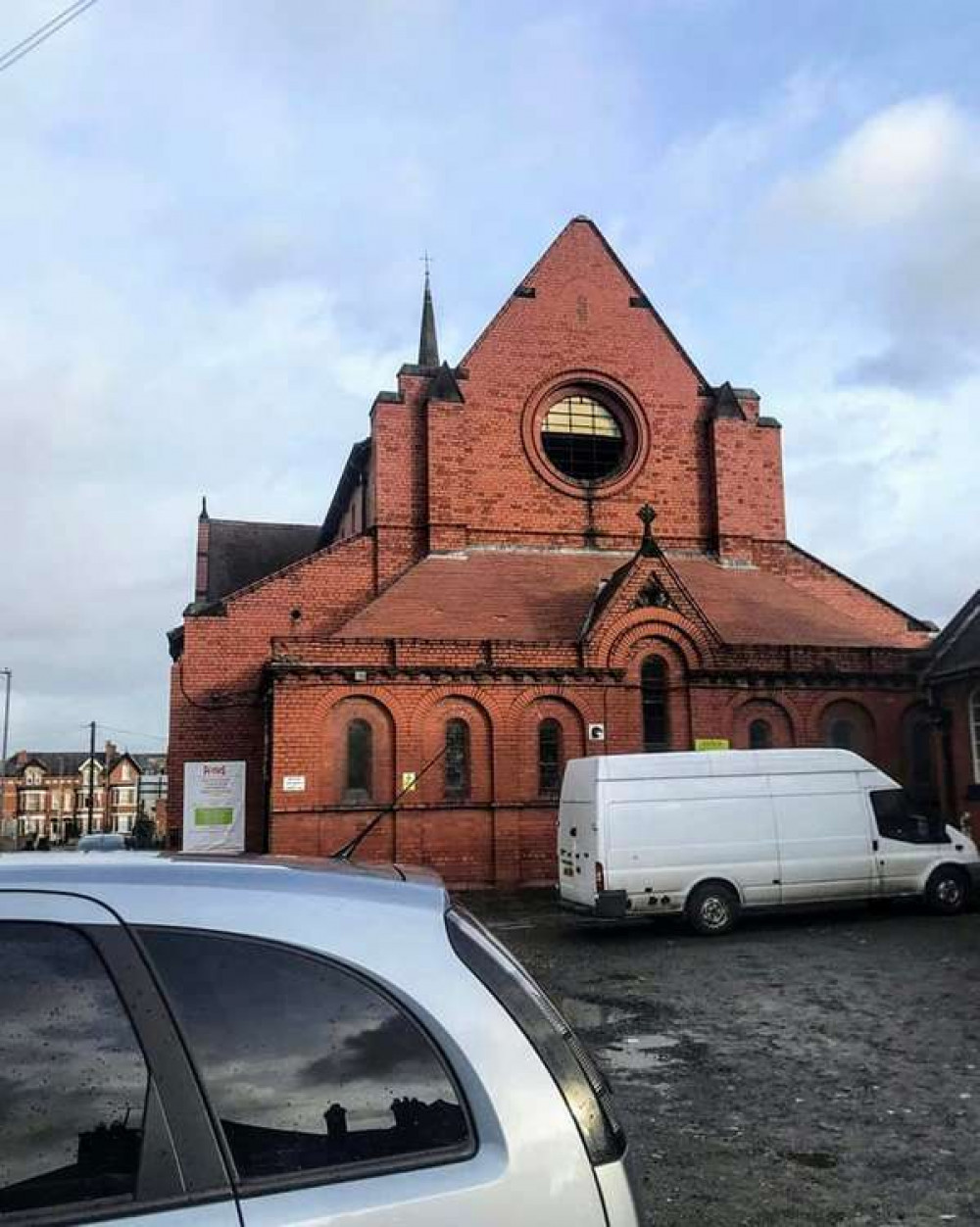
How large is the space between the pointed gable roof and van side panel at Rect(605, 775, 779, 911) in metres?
14.6

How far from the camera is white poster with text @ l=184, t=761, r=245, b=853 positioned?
21.2 meters

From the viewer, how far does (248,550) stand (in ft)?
107

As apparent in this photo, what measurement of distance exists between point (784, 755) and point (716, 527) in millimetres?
11089

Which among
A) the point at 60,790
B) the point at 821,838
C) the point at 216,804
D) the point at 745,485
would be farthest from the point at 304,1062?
the point at 60,790

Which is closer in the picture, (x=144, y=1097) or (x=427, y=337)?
(x=144, y=1097)

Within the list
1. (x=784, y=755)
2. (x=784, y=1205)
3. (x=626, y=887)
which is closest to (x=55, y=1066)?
(x=784, y=1205)

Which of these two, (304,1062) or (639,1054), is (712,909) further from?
(304,1062)

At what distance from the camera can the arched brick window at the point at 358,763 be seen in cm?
1967

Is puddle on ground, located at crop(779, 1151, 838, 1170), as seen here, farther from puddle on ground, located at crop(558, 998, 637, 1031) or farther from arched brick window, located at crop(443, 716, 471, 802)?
arched brick window, located at crop(443, 716, 471, 802)

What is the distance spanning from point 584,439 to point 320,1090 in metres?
24.2

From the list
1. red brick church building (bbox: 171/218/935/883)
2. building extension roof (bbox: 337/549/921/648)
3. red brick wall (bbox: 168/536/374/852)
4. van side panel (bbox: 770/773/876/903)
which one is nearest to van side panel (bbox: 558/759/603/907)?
van side panel (bbox: 770/773/876/903)

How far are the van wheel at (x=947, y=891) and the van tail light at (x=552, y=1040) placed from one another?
1431 cm

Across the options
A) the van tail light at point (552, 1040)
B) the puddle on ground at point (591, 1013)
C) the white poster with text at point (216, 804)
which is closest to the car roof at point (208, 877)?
the van tail light at point (552, 1040)

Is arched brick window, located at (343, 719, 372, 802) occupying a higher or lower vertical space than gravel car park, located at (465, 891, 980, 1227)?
higher
